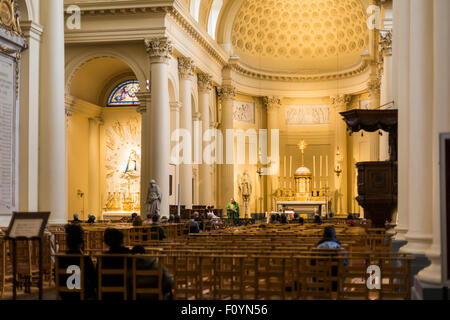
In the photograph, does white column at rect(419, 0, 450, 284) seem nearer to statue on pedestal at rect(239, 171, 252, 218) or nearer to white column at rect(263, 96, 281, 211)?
statue on pedestal at rect(239, 171, 252, 218)

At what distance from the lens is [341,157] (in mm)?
38031

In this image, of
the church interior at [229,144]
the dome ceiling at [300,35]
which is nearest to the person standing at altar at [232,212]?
the church interior at [229,144]

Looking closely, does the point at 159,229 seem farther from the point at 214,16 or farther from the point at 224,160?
the point at 214,16

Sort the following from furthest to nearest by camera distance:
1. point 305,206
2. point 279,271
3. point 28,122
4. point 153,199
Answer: point 305,206
point 153,199
point 28,122
point 279,271

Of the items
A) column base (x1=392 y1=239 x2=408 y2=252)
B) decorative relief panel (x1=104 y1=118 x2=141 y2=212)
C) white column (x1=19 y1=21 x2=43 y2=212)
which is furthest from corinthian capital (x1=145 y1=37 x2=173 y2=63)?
column base (x1=392 y1=239 x2=408 y2=252)

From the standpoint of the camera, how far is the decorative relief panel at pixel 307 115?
40.3 meters

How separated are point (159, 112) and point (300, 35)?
16537 millimetres

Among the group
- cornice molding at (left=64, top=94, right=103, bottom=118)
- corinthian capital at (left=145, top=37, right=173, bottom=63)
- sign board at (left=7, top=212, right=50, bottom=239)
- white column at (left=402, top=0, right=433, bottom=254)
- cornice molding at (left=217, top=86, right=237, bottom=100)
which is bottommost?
sign board at (left=7, top=212, right=50, bottom=239)

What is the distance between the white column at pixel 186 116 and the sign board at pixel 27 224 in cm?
1982

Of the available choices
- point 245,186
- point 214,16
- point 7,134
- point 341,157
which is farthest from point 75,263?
point 341,157

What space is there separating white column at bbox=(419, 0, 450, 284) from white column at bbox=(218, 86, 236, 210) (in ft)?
92.0

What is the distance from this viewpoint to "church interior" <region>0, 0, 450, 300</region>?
8.86 meters

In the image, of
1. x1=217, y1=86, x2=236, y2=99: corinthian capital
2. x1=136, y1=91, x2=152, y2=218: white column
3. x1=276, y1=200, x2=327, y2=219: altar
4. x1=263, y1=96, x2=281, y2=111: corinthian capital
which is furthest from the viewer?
x1=263, y1=96, x2=281, y2=111: corinthian capital
